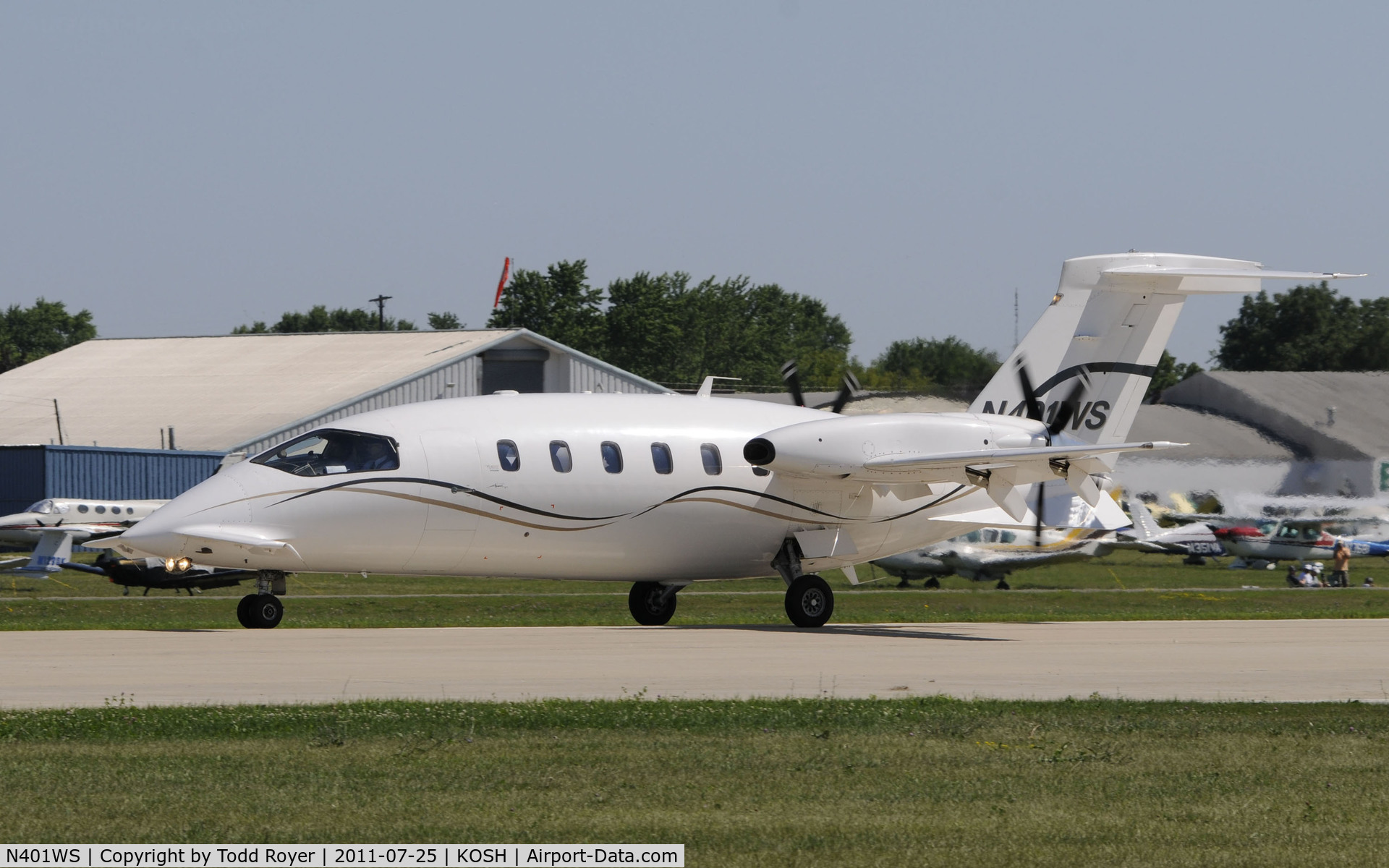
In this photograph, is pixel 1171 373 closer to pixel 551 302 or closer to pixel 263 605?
pixel 551 302

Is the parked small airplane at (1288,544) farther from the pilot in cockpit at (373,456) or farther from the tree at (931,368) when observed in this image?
the pilot in cockpit at (373,456)

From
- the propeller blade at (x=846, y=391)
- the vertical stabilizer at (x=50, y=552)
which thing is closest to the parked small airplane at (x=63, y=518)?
the vertical stabilizer at (x=50, y=552)

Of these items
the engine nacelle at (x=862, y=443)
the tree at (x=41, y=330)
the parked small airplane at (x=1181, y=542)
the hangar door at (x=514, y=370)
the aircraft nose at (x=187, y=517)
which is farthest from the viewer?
the tree at (x=41, y=330)

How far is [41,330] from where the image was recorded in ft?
485

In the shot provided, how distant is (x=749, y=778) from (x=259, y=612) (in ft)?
48.2

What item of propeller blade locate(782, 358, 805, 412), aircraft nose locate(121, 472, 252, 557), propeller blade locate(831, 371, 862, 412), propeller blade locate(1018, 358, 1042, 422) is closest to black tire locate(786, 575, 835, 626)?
propeller blade locate(782, 358, 805, 412)

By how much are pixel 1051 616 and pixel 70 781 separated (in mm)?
25828

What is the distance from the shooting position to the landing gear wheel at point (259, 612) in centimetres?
2389

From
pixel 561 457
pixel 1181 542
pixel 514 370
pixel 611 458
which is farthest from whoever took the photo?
pixel 514 370

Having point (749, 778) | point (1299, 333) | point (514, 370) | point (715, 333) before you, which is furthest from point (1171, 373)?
point (749, 778)

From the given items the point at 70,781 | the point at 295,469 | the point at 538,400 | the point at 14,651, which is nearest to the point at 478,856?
the point at 70,781

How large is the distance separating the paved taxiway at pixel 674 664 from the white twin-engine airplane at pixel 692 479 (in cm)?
126

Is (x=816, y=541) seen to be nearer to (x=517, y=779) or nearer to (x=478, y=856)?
(x=517, y=779)

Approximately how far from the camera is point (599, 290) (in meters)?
118
